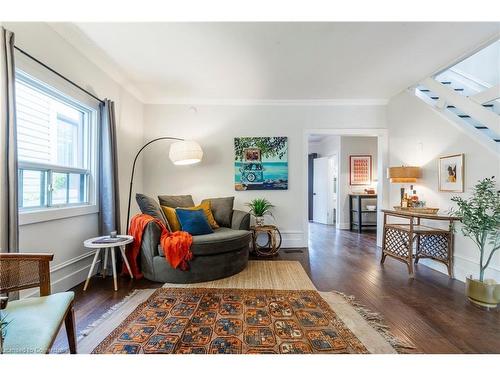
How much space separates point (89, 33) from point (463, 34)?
3.59 metres

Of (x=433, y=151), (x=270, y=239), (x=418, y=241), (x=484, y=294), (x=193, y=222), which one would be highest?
(x=433, y=151)

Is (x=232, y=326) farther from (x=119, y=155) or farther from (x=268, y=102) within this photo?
(x=268, y=102)

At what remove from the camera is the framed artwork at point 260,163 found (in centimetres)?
387

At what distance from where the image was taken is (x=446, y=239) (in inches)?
106

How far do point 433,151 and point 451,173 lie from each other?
0.42m

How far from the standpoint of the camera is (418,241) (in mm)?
2891

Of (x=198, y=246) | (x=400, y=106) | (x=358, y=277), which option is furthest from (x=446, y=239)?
(x=198, y=246)

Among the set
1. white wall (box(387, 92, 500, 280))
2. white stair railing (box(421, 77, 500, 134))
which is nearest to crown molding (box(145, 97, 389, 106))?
white wall (box(387, 92, 500, 280))

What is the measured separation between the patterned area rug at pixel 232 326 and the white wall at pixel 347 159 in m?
4.08

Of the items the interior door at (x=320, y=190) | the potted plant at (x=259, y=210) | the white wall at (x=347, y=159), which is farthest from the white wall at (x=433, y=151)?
the interior door at (x=320, y=190)

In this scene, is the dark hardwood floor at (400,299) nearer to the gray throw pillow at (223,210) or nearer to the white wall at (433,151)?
the white wall at (433,151)

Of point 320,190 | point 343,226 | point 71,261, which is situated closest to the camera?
point 71,261

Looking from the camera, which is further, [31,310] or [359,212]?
[359,212]

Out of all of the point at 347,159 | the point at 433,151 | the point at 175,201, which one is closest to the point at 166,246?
the point at 175,201
